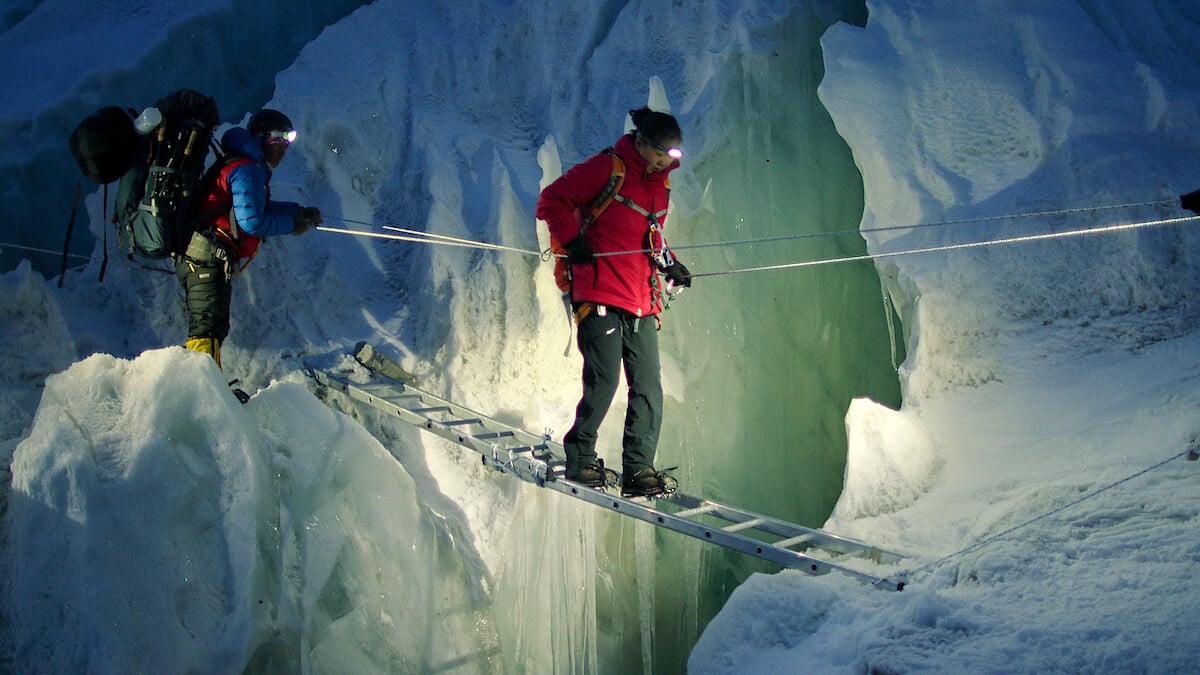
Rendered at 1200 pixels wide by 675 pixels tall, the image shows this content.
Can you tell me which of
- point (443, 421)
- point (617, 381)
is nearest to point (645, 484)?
point (617, 381)

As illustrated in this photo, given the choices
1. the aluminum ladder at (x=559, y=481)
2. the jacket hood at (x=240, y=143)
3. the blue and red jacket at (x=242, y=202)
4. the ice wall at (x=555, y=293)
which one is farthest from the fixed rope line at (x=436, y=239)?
the aluminum ladder at (x=559, y=481)

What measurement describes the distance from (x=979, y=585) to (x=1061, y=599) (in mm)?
252

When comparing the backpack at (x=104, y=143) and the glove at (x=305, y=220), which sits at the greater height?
the backpack at (x=104, y=143)

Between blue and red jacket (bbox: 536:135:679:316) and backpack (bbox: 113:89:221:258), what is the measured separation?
153 centimetres

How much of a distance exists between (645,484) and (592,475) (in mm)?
218

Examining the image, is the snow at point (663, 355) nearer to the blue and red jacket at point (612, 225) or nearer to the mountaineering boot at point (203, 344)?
the mountaineering boot at point (203, 344)

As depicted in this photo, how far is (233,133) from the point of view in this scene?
4199mm

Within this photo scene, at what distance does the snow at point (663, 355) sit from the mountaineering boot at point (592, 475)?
751mm

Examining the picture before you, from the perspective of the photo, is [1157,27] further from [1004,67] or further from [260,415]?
[260,415]

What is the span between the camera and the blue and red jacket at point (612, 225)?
3.71 meters

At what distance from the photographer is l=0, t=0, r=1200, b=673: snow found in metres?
3.20

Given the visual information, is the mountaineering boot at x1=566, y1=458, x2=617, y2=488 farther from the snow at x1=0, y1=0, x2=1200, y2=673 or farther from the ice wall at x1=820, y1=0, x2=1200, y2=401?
the ice wall at x1=820, y1=0, x2=1200, y2=401

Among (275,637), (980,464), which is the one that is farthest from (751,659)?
(275,637)

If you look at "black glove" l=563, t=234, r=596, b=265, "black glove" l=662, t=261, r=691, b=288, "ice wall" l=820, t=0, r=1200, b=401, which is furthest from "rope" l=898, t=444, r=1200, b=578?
"black glove" l=563, t=234, r=596, b=265
